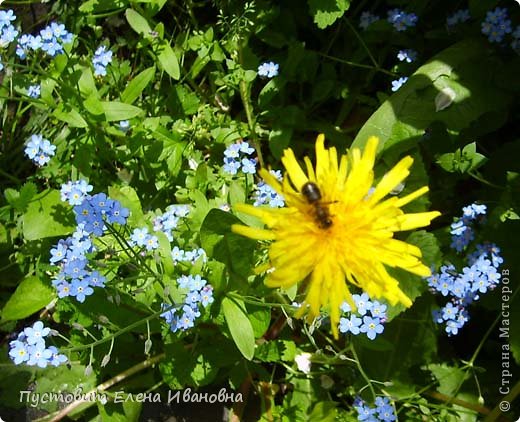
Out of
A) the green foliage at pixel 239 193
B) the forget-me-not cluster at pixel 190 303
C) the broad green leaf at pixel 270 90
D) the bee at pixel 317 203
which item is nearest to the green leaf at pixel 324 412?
the green foliage at pixel 239 193

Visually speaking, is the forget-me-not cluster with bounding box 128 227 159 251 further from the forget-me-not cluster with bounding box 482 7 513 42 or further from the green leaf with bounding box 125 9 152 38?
the forget-me-not cluster with bounding box 482 7 513 42

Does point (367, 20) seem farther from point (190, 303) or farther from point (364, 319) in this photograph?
point (190, 303)

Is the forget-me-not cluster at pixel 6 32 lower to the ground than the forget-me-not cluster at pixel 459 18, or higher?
higher

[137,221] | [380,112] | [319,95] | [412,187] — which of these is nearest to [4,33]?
[137,221]

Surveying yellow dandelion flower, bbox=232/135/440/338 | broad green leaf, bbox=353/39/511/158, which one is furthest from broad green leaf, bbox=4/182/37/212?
broad green leaf, bbox=353/39/511/158

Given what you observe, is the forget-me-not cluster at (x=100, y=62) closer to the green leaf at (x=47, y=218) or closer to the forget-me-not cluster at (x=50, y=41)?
the forget-me-not cluster at (x=50, y=41)
